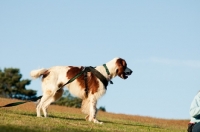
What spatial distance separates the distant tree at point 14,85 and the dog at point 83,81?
4805cm

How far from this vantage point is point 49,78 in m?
15.4

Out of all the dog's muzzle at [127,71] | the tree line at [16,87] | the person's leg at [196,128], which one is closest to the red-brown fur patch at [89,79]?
the dog's muzzle at [127,71]

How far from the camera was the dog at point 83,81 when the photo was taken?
15.3 metres

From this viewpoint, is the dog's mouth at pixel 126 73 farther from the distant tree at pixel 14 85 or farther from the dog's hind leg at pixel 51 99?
the distant tree at pixel 14 85

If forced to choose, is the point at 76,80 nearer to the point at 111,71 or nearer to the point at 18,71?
the point at 111,71

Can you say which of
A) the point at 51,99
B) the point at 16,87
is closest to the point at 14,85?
the point at 16,87

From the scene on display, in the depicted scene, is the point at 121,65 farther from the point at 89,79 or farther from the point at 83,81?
the point at 83,81

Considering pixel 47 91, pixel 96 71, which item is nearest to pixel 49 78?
pixel 47 91

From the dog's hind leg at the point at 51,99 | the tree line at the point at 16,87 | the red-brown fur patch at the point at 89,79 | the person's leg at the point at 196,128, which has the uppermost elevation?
the tree line at the point at 16,87

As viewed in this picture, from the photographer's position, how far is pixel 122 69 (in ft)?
51.1

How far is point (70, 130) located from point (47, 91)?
479cm

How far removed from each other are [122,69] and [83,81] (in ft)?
4.20

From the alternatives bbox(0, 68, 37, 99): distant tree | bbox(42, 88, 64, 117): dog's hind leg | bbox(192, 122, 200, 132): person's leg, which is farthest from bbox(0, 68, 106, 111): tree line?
bbox(192, 122, 200, 132): person's leg

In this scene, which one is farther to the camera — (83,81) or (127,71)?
(127,71)
